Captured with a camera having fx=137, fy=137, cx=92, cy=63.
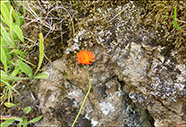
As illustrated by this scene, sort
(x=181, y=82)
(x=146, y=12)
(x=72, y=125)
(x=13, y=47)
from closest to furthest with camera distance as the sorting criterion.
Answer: (x=181, y=82), (x=146, y=12), (x=72, y=125), (x=13, y=47)

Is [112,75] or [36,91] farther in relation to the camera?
[36,91]

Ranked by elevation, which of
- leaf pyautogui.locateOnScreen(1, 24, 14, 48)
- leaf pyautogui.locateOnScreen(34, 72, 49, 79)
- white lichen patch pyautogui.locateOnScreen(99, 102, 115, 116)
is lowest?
white lichen patch pyautogui.locateOnScreen(99, 102, 115, 116)

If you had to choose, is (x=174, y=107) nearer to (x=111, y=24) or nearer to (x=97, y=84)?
(x=97, y=84)

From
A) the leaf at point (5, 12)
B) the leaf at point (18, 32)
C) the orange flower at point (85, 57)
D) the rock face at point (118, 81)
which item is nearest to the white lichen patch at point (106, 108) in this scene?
the rock face at point (118, 81)

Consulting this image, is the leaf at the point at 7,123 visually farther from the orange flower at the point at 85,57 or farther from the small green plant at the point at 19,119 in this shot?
the orange flower at the point at 85,57

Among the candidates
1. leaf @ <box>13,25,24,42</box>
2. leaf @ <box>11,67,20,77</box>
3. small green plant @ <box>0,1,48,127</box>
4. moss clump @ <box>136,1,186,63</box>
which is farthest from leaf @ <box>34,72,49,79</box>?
moss clump @ <box>136,1,186,63</box>

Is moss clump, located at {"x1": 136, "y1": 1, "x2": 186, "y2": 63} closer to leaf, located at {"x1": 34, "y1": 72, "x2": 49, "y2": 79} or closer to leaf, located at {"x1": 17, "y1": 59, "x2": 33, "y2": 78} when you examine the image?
leaf, located at {"x1": 34, "y1": 72, "x2": 49, "y2": 79}

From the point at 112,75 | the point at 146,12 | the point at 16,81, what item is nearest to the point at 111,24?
the point at 146,12

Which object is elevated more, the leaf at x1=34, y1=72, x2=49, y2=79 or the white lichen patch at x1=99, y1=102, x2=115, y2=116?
the leaf at x1=34, y1=72, x2=49, y2=79
